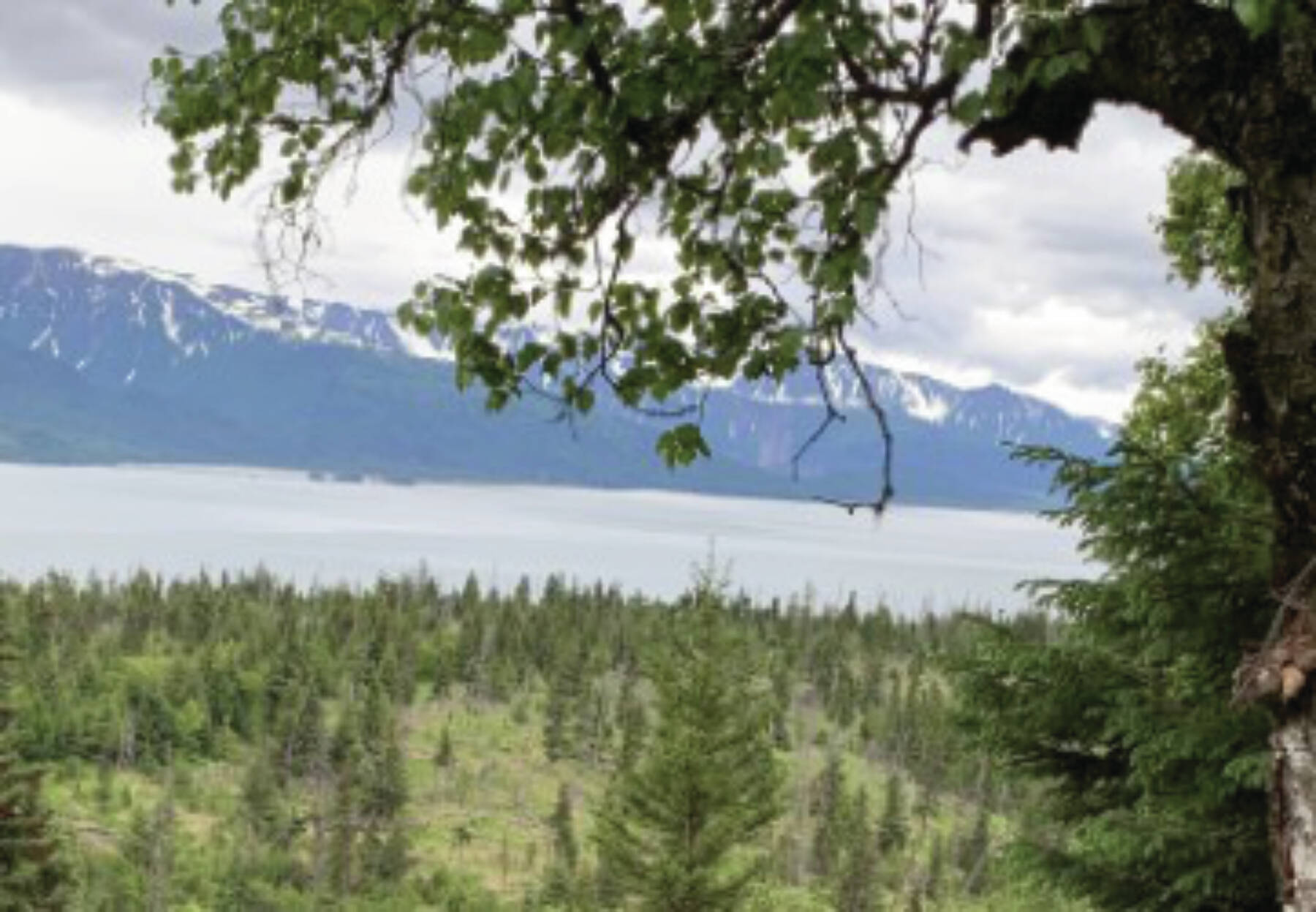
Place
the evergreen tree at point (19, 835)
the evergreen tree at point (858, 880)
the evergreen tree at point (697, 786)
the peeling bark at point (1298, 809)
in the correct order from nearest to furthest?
1. the peeling bark at point (1298, 809)
2. the evergreen tree at point (697, 786)
3. the evergreen tree at point (19, 835)
4. the evergreen tree at point (858, 880)

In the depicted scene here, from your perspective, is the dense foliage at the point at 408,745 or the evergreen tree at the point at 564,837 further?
the evergreen tree at the point at 564,837

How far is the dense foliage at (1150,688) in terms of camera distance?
817 centimetres

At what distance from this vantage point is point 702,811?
24.1 meters

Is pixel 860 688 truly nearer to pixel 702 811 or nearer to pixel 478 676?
pixel 478 676

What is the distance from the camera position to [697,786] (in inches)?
944

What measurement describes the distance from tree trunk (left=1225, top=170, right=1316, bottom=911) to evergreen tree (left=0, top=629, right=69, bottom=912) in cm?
3182

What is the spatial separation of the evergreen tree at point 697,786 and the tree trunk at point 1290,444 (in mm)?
20663

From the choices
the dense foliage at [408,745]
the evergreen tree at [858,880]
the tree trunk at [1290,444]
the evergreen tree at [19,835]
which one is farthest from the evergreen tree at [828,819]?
the tree trunk at [1290,444]

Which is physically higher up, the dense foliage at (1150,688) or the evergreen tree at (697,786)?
the dense foliage at (1150,688)

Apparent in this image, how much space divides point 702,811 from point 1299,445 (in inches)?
837

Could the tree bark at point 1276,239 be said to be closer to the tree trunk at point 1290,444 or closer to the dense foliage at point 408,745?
the tree trunk at point 1290,444

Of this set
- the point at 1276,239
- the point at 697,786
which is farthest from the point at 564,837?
the point at 1276,239

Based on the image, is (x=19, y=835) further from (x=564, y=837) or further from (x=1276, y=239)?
(x=564, y=837)

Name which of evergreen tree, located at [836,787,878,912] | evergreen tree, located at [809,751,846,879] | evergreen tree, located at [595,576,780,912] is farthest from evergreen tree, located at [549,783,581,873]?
evergreen tree, located at [595,576,780,912]
